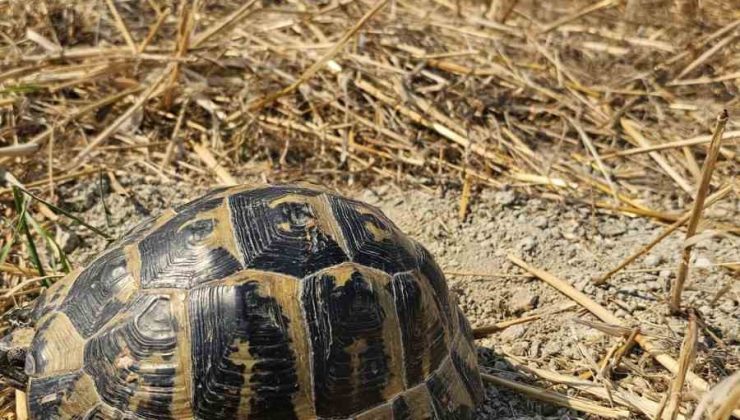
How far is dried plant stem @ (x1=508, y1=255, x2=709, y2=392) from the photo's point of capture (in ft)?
8.59

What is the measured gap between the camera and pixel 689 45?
4.39 meters

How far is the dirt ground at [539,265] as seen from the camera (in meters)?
2.75

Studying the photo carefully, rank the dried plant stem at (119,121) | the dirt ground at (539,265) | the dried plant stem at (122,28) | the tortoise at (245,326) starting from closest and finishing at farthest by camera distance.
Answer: the tortoise at (245,326), the dirt ground at (539,265), the dried plant stem at (119,121), the dried plant stem at (122,28)

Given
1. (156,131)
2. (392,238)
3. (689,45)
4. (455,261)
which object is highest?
(689,45)

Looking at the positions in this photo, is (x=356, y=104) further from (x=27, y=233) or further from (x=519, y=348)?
(x=27, y=233)

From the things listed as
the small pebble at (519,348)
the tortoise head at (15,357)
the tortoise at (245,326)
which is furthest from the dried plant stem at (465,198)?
the tortoise head at (15,357)

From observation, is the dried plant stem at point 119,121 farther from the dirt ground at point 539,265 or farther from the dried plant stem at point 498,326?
the dried plant stem at point 498,326

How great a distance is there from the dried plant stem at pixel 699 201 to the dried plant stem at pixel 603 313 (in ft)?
0.71

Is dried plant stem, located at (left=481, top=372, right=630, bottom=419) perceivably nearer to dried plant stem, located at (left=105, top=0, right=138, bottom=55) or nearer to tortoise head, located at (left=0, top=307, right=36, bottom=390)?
tortoise head, located at (left=0, top=307, right=36, bottom=390)

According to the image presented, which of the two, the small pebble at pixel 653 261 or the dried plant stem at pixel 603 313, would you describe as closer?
the dried plant stem at pixel 603 313

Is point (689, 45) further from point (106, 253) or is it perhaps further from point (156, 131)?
point (106, 253)

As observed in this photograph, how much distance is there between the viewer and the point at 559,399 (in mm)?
2586

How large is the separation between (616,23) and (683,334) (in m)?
2.89

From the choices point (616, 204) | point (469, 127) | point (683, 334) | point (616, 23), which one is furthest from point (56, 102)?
point (616, 23)
